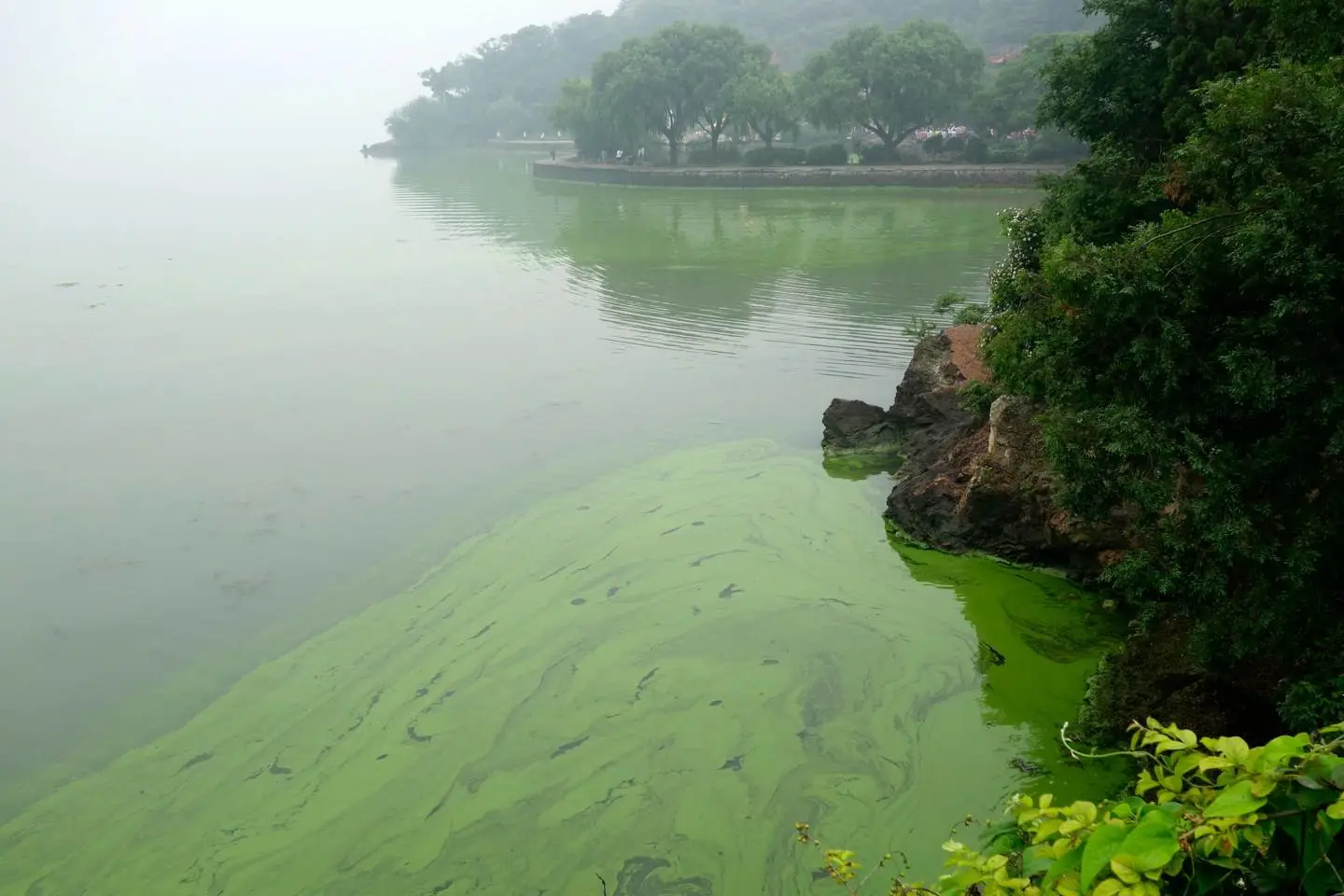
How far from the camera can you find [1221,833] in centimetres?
166

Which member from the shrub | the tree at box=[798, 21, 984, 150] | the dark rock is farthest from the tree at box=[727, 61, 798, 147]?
the dark rock

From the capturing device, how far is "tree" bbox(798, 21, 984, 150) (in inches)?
1519

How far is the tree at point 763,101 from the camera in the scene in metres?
42.6

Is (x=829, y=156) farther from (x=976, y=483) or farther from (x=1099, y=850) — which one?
(x=1099, y=850)

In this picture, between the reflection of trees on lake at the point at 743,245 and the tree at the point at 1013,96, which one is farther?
the tree at the point at 1013,96

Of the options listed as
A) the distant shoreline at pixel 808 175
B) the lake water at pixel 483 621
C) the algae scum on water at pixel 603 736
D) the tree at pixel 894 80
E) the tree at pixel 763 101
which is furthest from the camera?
the tree at pixel 763 101

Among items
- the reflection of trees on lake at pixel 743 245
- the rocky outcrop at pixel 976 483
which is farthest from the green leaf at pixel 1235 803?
the reflection of trees on lake at pixel 743 245

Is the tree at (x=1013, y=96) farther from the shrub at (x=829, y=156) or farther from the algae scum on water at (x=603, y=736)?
the algae scum on water at (x=603, y=736)

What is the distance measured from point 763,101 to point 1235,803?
4339 cm

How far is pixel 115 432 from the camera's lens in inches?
A: 492

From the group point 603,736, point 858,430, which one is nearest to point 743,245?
point 858,430

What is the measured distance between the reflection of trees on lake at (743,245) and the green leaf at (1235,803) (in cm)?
1463

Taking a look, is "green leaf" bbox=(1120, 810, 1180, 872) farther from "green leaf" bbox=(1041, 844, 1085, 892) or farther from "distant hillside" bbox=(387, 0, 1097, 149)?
"distant hillside" bbox=(387, 0, 1097, 149)

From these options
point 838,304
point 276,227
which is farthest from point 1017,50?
point 838,304
